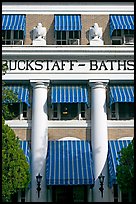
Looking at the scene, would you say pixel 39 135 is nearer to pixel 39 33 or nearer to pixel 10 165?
pixel 10 165

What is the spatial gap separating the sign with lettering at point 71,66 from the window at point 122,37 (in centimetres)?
182

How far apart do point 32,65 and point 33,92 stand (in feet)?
5.57

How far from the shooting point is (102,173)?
22.2 meters

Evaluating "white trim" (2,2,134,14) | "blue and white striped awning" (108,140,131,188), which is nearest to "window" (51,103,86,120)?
"blue and white striped awning" (108,140,131,188)

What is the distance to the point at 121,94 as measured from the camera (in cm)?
2320

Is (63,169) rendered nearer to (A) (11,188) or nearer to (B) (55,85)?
(A) (11,188)

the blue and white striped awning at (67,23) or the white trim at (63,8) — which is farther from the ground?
the white trim at (63,8)

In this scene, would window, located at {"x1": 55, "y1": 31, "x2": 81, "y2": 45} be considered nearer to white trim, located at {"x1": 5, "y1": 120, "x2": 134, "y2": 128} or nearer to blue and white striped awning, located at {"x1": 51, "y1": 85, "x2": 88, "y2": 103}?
blue and white striped awning, located at {"x1": 51, "y1": 85, "x2": 88, "y2": 103}

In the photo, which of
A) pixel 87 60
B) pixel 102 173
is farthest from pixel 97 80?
pixel 102 173

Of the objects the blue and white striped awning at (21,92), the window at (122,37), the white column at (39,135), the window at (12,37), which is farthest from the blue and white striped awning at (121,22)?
the blue and white striped awning at (21,92)

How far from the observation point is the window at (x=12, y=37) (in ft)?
81.6

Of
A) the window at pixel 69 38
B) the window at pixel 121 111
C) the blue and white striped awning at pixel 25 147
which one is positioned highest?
the window at pixel 69 38

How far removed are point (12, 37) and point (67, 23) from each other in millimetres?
3704

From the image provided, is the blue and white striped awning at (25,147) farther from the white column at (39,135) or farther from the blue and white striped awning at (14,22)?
the blue and white striped awning at (14,22)
